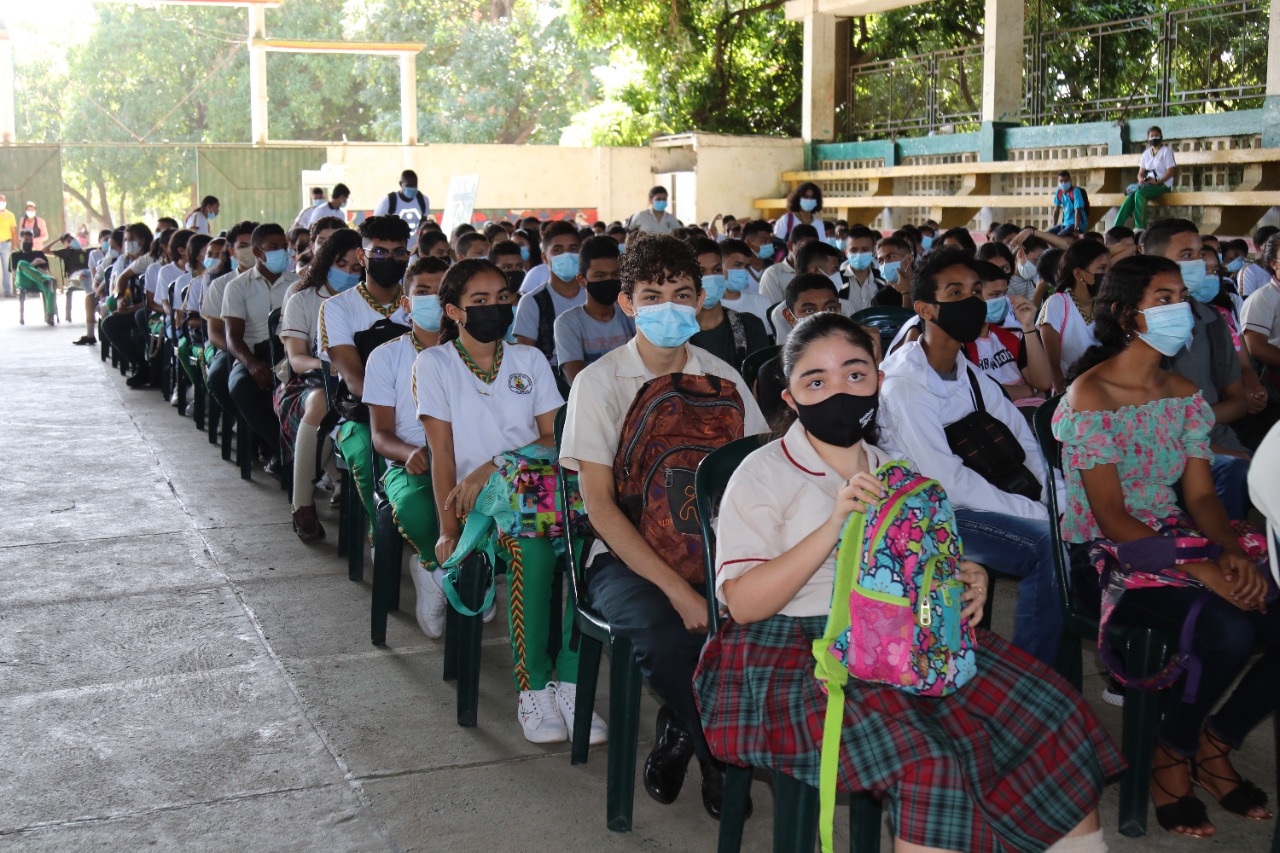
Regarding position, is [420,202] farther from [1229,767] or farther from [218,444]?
[1229,767]

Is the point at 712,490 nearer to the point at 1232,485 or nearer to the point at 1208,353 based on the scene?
the point at 1232,485

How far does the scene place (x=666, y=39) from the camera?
23.2 metres

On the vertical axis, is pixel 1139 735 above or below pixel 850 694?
below

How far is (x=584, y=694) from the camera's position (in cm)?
355

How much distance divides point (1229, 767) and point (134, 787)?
284 cm

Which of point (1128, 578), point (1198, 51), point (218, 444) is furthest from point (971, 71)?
point (1128, 578)

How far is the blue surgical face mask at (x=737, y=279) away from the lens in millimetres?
7477

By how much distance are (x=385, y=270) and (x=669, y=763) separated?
3.17 metres

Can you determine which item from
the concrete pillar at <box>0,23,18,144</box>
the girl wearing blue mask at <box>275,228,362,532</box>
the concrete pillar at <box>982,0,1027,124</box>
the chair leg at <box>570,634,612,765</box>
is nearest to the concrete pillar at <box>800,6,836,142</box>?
the concrete pillar at <box>982,0,1027,124</box>

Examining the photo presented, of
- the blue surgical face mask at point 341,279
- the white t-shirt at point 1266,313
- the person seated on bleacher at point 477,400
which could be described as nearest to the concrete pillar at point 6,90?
the blue surgical face mask at point 341,279

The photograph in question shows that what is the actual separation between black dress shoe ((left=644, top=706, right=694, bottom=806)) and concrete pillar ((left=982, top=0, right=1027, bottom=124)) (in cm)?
1648

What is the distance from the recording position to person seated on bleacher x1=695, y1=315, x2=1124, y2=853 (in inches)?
93.7

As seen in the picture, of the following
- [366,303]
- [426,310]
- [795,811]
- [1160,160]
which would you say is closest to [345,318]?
[366,303]

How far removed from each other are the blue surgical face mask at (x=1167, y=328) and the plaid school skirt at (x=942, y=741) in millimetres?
1352
